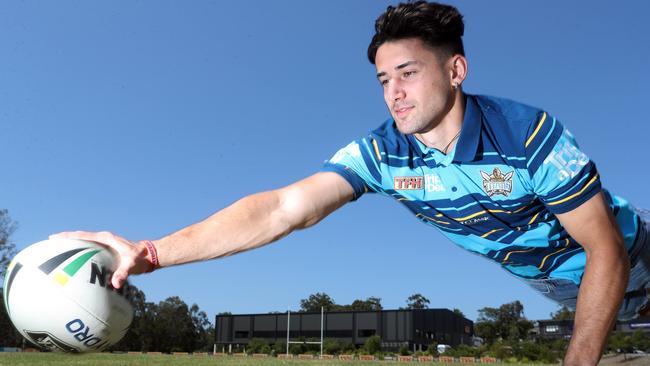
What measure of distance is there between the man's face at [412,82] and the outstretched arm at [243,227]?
31.8 inches

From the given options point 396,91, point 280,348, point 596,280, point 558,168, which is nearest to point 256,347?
point 280,348

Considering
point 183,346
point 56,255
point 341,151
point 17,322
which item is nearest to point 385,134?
point 341,151

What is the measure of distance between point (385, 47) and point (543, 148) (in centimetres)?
146

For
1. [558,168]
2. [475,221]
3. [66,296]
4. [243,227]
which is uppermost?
[558,168]

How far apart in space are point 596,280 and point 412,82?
1.95m

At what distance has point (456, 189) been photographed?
501 cm

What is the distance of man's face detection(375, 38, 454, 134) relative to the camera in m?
4.55

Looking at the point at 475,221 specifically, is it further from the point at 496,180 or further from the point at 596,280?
the point at 596,280

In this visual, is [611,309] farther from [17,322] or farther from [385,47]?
[17,322]

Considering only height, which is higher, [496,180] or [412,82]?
[412,82]

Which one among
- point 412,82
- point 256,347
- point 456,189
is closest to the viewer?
point 412,82

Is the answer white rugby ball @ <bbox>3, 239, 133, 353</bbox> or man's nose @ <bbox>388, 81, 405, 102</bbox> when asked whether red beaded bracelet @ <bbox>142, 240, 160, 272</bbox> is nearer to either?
white rugby ball @ <bbox>3, 239, 133, 353</bbox>

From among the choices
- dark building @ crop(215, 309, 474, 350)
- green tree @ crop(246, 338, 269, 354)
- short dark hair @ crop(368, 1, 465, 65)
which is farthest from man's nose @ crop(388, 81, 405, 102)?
dark building @ crop(215, 309, 474, 350)

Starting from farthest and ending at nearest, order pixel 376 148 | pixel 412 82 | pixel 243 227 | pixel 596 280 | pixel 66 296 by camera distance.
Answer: pixel 376 148
pixel 412 82
pixel 243 227
pixel 66 296
pixel 596 280
